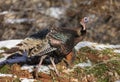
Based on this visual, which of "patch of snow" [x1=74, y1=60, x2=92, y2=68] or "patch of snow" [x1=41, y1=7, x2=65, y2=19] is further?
"patch of snow" [x1=41, y1=7, x2=65, y2=19]

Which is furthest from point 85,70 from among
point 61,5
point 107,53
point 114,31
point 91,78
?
point 61,5

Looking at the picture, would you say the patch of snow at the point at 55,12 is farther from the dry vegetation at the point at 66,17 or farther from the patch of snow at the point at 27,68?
the patch of snow at the point at 27,68

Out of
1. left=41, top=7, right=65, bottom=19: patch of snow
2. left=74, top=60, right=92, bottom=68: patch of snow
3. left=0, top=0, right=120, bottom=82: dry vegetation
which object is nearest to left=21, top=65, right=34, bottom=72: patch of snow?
left=74, top=60, right=92, bottom=68: patch of snow

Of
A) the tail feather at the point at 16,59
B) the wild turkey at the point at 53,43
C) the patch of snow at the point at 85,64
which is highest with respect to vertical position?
the wild turkey at the point at 53,43

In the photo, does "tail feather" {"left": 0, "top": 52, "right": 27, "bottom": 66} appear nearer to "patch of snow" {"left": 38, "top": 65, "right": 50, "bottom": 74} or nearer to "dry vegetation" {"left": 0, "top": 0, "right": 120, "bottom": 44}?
"patch of snow" {"left": 38, "top": 65, "right": 50, "bottom": 74}

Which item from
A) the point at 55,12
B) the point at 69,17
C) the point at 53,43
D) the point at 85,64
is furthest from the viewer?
the point at 55,12

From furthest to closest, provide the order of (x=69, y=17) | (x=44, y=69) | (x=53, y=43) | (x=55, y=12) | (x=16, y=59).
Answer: (x=55, y=12) → (x=69, y=17) → (x=16, y=59) → (x=44, y=69) → (x=53, y=43)

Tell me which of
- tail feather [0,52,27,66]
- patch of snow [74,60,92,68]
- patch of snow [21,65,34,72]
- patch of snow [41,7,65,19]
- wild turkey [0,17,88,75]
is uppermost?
wild turkey [0,17,88,75]

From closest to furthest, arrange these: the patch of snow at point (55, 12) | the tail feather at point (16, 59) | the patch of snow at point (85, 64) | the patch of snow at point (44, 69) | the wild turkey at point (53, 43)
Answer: the wild turkey at point (53, 43), the patch of snow at point (44, 69), the patch of snow at point (85, 64), the tail feather at point (16, 59), the patch of snow at point (55, 12)

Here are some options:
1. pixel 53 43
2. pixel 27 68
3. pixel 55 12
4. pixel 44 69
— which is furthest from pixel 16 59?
pixel 55 12

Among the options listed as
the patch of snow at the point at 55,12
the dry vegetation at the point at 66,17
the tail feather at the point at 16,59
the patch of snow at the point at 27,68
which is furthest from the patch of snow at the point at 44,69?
the patch of snow at the point at 55,12

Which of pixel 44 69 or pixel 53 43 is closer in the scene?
pixel 53 43

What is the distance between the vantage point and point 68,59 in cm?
638

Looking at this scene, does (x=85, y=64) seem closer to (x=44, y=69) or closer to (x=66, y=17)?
(x=44, y=69)
